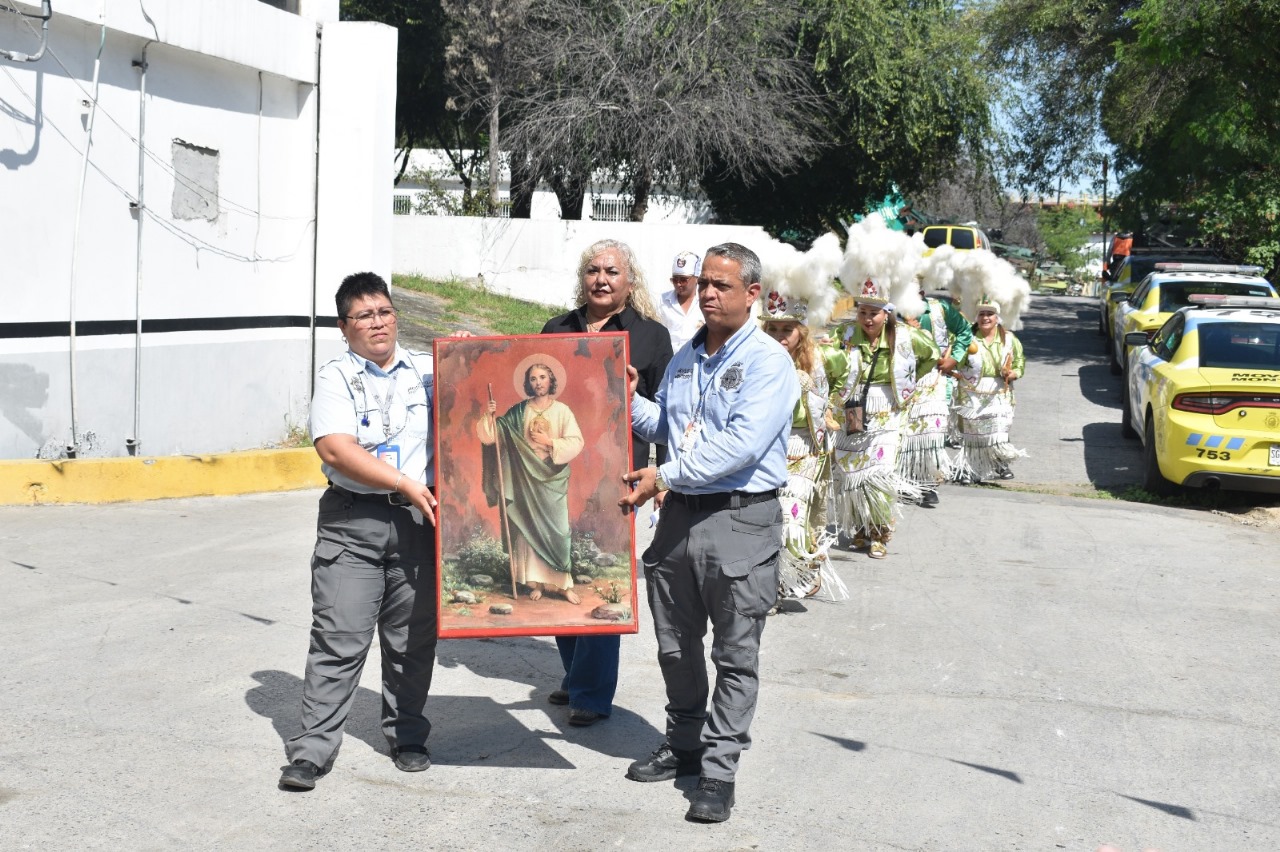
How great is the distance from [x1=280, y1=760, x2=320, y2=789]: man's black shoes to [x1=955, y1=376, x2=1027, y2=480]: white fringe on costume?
30.1ft

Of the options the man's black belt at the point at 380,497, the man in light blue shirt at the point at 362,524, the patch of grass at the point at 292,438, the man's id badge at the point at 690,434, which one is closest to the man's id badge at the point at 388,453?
the man in light blue shirt at the point at 362,524

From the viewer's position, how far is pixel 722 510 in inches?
190

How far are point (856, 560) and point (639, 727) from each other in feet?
13.2

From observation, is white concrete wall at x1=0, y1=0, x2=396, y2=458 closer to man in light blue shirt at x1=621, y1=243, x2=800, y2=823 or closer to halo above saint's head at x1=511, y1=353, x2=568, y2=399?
halo above saint's head at x1=511, y1=353, x2=568, y2=399

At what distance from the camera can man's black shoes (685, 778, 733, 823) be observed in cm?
470

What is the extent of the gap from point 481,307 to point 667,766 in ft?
60.5

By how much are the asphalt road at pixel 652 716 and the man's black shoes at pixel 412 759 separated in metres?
0.06

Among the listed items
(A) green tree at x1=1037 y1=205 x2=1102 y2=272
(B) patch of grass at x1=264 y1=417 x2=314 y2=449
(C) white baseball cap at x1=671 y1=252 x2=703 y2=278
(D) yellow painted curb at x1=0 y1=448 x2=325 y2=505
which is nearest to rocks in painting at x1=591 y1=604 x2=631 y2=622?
(C) white baseball cap at x1=671 y1=252 x2=703 y2=278

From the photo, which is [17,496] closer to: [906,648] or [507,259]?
[906,648]

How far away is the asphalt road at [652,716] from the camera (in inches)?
185

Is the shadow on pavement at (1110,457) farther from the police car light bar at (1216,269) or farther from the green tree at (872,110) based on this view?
the green tree at (872,110)

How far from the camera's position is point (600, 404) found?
5.05m

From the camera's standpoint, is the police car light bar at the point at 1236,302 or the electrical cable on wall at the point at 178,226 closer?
the electrical cable on wall at the point at 178,226

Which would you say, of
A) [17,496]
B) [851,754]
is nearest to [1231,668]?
[851,754]
